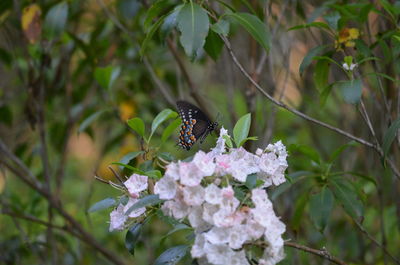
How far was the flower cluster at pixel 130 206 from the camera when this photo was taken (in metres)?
1.43

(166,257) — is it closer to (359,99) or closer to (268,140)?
(359,99)

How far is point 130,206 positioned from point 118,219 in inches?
2.3

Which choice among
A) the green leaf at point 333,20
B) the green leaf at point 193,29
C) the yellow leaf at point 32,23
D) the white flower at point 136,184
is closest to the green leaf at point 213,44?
the green leaf at point 193,29

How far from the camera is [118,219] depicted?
4.77ft

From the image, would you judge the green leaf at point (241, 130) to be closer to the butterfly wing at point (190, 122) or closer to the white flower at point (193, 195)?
the white flower at point (193, 195)

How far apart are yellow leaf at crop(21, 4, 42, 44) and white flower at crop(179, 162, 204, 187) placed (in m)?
1.63

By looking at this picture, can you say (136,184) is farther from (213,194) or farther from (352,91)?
(352,91)

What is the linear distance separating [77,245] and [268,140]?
116 cm

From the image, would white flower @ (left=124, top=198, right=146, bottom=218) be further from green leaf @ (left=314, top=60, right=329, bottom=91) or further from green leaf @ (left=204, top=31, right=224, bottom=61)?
green leaf @ (left=314, top=60, right=329, bottom=91)

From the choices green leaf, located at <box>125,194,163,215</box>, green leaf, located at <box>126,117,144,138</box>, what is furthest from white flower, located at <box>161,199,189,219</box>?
green leaf, located at <box>126,117,144,138</box>

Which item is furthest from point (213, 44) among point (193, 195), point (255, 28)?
A: point (193, 195)

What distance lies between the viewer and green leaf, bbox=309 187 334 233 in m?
2.03

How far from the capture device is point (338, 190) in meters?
2.04

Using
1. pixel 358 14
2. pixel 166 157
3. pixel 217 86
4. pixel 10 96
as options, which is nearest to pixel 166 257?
pixel 166 157
